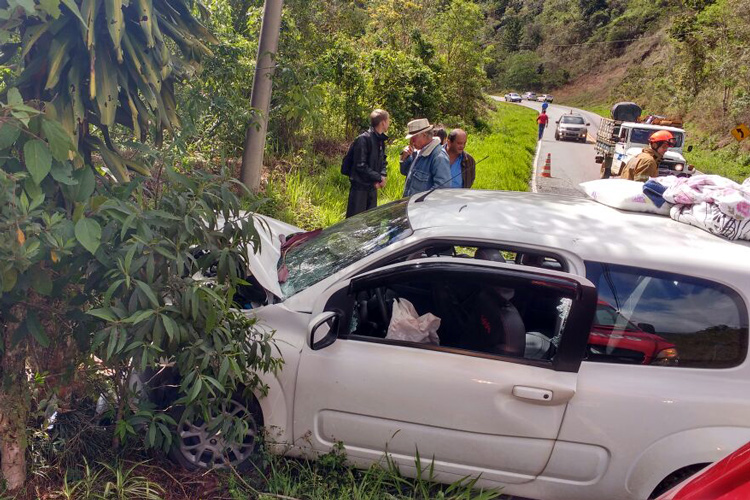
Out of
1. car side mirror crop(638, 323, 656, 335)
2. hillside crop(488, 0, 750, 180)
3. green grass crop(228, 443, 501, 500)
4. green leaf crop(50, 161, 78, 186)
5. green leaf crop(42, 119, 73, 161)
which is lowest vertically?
green grass crop(228, 443, 501, 500)

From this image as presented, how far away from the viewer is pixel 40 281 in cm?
288

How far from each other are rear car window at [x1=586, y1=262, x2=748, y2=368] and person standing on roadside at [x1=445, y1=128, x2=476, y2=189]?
4.25 meters

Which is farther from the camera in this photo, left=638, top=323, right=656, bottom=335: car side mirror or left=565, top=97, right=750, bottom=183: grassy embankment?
left=565, top=97, right=750, bottom=183: grassy embankment

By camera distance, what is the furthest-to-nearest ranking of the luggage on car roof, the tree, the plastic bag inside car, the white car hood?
the luggage on car roof, the white car hood, the plastic bag inside car, the tree

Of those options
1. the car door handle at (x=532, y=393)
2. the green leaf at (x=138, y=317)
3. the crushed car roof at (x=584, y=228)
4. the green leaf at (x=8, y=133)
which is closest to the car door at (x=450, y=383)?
the car door handle at (x=532, y=393)

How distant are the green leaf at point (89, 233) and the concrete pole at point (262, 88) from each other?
14.4 ft

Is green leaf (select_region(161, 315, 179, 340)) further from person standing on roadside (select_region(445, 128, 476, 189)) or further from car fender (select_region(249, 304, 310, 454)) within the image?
person standing on roadside (select_region(445, 128, 476, 189))

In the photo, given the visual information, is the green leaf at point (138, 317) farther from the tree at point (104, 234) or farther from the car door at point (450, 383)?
the car door at point (450, 383)

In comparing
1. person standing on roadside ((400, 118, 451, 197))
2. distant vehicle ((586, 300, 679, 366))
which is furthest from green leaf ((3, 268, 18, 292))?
person standing on roadside ((400, 118, 451, 197))

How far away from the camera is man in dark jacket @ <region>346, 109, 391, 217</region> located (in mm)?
7787

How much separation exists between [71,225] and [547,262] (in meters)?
2.77

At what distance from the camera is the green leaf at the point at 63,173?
109 inches

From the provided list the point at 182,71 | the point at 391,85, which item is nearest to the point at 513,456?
the point at 182,71

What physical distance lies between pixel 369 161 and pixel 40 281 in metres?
5.31
